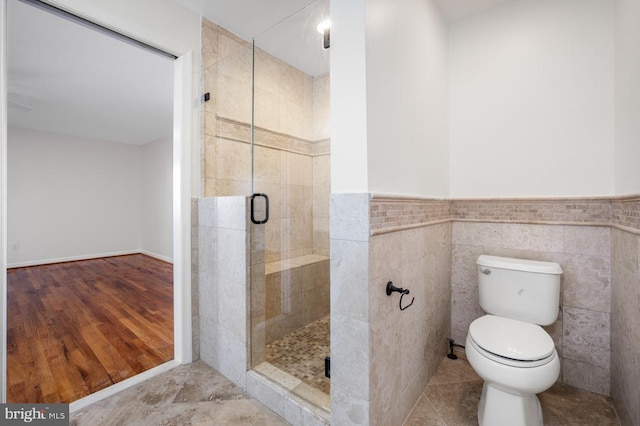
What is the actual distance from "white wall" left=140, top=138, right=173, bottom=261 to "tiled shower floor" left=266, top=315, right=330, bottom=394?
14.2ft

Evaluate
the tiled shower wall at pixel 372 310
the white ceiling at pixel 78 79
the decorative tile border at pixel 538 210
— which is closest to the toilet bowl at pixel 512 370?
the tiled shower wall at pixel 372 310

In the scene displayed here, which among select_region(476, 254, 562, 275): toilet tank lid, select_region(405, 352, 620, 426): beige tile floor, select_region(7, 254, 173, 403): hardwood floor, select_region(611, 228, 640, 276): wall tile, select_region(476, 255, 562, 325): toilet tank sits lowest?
select_region(405, 352, 620, 426): beige tile floor

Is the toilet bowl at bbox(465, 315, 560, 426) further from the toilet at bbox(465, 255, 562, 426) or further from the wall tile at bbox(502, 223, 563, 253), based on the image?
the wall tile at bbox(502, 223, 563, 253)

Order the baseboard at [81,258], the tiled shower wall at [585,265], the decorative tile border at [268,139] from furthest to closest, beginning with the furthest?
the baseboard at [81,258] → the decorative tile border at [268,139] → the tiled shower wall at [585,265]

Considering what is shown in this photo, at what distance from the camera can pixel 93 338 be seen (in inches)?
88.8

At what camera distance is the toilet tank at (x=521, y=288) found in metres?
1.53

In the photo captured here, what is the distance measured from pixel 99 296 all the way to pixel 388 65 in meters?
3.90

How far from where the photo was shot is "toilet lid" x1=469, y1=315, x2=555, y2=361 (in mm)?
1209

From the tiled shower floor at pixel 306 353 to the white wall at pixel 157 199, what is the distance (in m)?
4.34

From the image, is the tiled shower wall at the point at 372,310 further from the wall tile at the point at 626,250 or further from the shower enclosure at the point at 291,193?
the wall tile at the point at 626,250

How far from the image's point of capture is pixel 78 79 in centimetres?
297

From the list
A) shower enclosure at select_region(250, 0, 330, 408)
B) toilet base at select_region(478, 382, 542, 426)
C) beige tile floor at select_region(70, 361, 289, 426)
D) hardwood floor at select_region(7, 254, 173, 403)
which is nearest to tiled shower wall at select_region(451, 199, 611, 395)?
toilet base at select_region(478, 382, 542, 426)

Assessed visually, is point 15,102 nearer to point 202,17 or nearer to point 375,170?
point 202,17

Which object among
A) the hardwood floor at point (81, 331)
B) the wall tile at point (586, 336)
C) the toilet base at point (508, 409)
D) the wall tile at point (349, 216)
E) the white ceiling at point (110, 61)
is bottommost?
the hardwood floor at point (81, 331)
